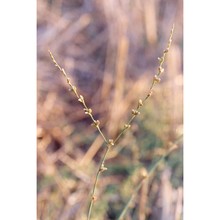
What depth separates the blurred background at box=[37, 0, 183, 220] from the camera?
1413 mm

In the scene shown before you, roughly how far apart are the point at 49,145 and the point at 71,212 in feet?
0.66

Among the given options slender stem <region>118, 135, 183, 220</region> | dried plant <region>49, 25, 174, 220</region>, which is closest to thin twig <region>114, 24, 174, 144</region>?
dried plant <region>49, 25, 174, 220</region>

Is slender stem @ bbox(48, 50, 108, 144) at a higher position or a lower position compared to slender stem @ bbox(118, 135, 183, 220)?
higher

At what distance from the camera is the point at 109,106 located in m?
1.49

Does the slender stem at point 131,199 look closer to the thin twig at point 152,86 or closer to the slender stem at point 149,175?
the slender stem at point 149,175

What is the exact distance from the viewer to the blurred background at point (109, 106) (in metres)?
1.41

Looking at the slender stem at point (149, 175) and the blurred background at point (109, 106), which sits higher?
the blurred background at point (109, 106)

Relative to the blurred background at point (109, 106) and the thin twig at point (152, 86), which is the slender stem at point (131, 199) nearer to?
the blurred background at point (109, 106)

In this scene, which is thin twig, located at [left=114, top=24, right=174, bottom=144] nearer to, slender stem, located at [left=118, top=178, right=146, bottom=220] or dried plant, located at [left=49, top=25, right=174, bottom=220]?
dried plant, located at [left=49, top=25, right=174, bottom=220]

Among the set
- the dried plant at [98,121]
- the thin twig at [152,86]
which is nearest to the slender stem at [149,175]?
the dried plant at [98,121]

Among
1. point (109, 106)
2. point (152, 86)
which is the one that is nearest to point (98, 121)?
point (109, 106)

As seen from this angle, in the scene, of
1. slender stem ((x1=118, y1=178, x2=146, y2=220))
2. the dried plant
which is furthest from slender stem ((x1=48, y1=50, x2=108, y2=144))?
slender stem ((x1=118, y1=178, x2=146, y2=220))
